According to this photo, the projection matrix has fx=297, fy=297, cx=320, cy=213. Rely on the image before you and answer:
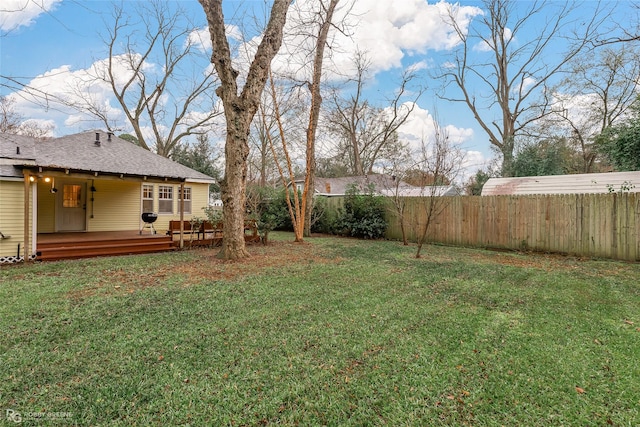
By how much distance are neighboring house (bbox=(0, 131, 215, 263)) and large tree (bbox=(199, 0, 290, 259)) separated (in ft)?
8.61

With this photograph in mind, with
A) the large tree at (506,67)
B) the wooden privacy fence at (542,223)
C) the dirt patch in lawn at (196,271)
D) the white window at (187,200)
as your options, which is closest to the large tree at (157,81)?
the white window at (187,200)

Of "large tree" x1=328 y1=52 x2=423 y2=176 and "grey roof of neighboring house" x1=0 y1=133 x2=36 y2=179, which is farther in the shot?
"large tree" x1=328 y1=52 x2=423 y2=176

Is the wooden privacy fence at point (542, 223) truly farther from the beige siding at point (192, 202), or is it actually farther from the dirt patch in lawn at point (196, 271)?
the beige siding at point (192, 202)

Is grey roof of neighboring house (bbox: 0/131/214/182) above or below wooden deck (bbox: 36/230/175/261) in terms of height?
above

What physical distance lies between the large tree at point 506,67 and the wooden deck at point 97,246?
54.1ft

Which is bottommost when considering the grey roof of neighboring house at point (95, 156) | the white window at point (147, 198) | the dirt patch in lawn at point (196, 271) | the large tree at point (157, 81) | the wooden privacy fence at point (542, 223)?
the dirt patch in lawn at point (196, 271)

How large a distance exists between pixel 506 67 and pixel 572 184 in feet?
37.6

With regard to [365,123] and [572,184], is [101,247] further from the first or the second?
[365,123]

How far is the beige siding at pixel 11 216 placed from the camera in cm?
706

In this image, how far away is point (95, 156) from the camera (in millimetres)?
10258

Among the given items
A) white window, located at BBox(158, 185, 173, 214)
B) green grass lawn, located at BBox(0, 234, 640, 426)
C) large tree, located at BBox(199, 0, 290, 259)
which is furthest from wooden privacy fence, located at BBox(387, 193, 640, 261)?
white window, located at BBox(158, 185, 173, 214)

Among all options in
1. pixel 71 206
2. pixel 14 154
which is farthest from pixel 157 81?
pixel 14 154

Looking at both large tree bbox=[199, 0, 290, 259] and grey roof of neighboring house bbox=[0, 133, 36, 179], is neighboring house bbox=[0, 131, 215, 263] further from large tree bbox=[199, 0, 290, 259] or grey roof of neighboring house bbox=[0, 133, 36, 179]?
large tree bbox=[199, 0, 290, 259]

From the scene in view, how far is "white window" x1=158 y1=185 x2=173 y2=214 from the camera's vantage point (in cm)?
1242
